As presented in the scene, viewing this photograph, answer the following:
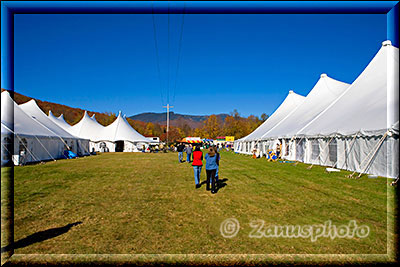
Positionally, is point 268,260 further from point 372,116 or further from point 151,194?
point 372,116

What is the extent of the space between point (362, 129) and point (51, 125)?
2401 cm

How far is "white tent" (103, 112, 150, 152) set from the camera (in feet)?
124

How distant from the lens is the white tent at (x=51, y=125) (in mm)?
22094

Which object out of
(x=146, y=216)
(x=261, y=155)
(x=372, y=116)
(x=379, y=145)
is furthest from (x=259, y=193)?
(x=261, y=155)

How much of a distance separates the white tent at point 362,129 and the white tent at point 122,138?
2809cm

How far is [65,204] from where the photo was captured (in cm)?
568

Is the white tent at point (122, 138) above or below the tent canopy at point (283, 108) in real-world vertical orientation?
below

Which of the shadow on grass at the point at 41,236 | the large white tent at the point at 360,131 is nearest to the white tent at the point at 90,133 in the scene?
the large white tent at the point at 360,131

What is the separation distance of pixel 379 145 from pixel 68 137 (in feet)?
77.2

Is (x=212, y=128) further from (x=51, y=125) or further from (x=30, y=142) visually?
(x=30, y=142)

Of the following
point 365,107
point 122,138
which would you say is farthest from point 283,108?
point 122,138

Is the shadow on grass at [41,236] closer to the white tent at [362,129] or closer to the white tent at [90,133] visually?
the white tent at [362,129]

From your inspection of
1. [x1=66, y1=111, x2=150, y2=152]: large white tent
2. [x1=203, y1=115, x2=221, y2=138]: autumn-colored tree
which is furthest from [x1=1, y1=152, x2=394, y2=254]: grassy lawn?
[x1=203, y1=115, x2=221, y2=138]: autumn-colored tree

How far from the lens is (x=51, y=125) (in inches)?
910
